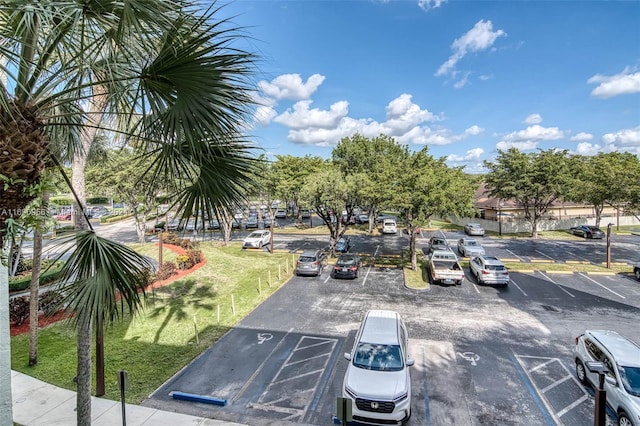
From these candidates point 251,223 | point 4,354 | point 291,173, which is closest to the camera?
point 4,354

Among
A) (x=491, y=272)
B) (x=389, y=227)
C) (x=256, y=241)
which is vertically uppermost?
(x=389, y=227)

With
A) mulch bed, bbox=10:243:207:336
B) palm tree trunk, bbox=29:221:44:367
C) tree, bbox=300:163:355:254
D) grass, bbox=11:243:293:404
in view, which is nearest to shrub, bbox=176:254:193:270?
mulch bed, bbox=10:243:207:336

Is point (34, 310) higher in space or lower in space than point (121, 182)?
lower

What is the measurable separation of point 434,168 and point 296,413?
1701cm

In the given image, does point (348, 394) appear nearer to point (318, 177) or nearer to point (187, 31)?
point (187, 31)

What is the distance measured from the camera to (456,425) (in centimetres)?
773

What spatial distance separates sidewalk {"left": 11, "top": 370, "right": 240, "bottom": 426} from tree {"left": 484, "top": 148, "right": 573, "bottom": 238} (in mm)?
33479

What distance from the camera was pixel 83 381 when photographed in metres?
6.34

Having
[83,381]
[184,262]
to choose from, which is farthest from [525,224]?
[83,381]

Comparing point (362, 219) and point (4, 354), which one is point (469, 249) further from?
point (4, 354)

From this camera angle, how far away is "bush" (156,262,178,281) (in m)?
17.5

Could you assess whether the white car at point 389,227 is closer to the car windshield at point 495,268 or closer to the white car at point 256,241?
the white car at point 256,241

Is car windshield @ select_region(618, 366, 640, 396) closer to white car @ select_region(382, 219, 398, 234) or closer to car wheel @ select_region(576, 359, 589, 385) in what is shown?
car wheel @ select_region(576, 359, 589, 385)

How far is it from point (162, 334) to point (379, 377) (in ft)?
26.3
